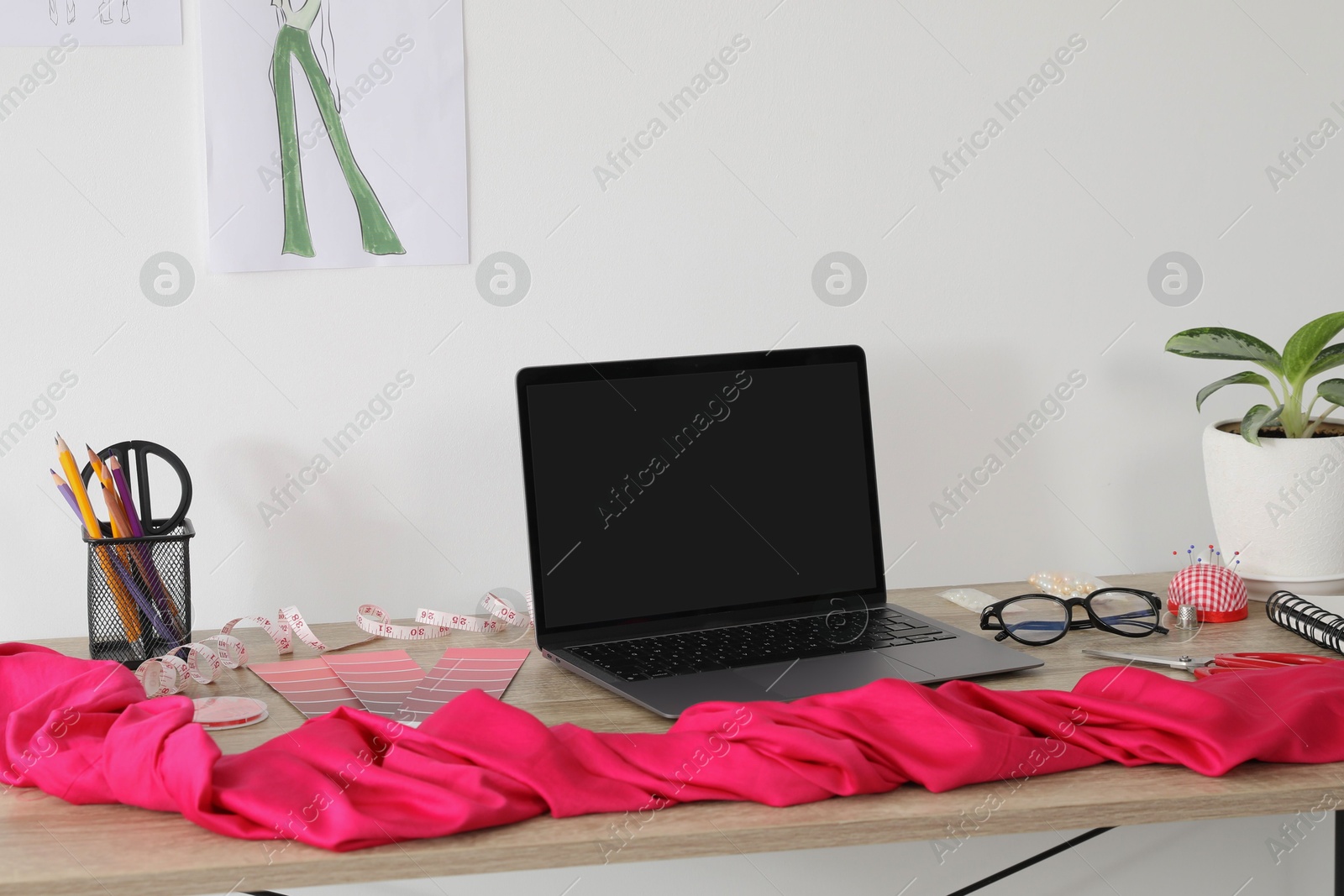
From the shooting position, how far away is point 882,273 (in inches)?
52.1

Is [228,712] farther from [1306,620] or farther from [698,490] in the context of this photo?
[1306,620]

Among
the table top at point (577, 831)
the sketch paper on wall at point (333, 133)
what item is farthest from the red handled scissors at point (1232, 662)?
the sketch paper on wall at point (333, 133)

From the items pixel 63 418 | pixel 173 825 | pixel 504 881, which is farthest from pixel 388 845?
pixel 63 418

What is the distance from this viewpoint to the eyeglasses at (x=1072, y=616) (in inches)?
41.8

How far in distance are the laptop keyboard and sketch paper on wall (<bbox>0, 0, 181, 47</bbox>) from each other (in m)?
0.77

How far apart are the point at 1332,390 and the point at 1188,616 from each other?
0.28m

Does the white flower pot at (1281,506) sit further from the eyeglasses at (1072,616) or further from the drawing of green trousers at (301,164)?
the drawing of green trousers at (301,164)

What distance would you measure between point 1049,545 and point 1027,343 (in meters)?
0.25

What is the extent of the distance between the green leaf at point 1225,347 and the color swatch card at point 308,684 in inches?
34.9

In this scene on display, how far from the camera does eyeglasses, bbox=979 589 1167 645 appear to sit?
106 centimetres

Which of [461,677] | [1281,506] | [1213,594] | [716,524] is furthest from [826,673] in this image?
[1281,506]

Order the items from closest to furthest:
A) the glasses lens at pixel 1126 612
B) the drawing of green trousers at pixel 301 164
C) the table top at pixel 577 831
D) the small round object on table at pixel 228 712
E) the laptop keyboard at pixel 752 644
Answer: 1. the table top at pixel 577 831
2. the small round object on table at pixel 228 712
3. the laptop keyboard at pixel 752 644
4. the glasses lens at pixel 1126 612
5. the drawing of green trousers at pixel 301 164

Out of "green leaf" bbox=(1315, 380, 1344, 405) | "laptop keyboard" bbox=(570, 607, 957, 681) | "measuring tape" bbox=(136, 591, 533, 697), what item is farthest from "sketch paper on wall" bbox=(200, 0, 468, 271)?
"green leaf" bbox=(1315, 380, 1344, 405)

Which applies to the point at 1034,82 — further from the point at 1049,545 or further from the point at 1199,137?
the point at 1049,545
